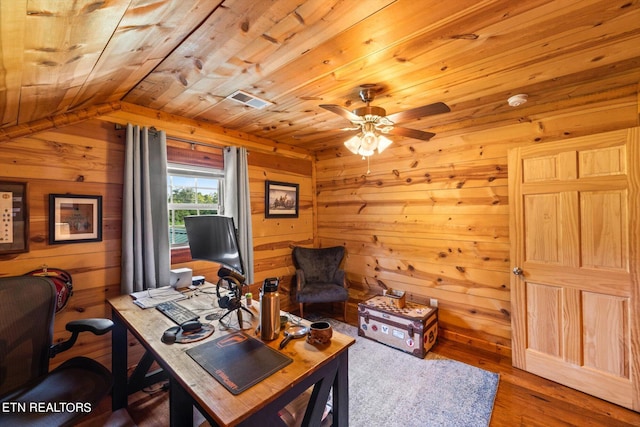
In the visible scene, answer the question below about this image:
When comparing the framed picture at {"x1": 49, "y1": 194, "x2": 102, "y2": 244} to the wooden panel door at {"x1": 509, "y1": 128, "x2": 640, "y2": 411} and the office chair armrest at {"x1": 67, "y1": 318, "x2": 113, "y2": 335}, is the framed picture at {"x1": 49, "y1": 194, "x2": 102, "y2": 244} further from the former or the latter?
the wooden panel door at {"x1": 509, "y1": 128, "x2": 640, "y2": 411}

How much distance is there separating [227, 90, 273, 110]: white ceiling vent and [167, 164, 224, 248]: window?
999 mm

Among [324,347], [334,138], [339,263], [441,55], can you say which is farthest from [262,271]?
[441,55]

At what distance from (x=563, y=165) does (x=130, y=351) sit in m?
4.14

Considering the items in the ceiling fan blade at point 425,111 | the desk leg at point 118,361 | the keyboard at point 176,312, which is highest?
the ceiling fan blade at point 425,111

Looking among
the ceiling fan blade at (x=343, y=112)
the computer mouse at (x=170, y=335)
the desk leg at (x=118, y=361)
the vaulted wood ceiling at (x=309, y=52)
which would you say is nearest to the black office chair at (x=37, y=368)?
the desk leg at (x=118, y=361)

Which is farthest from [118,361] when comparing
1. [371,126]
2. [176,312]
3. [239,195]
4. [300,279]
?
[371,126]

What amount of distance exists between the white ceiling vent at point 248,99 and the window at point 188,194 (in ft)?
3.28

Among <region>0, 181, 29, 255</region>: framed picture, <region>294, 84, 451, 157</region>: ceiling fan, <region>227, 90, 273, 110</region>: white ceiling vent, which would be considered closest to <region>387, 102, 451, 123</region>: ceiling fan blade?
<region>294, 84, 451, 157</region>: ceiling fan

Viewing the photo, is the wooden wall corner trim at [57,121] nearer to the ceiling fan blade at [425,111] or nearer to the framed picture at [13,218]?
the framed picture at [13,218]

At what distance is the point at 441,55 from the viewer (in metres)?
1.69

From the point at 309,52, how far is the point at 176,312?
1881mm

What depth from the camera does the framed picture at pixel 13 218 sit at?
188 cm

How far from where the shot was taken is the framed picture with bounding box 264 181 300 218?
3.60 m

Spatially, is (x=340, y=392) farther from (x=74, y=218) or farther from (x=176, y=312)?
(x=74, y=218)
